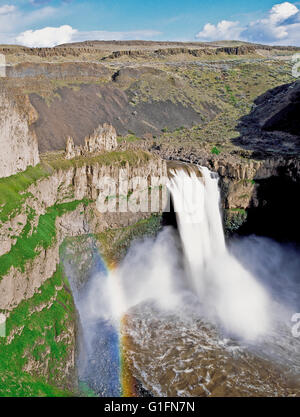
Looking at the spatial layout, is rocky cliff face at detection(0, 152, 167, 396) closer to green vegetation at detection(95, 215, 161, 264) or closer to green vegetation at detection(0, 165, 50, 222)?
green vegetation at detection(0, 165, 50, 222)

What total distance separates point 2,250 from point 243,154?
1579 inches

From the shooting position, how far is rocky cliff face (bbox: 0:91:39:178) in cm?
2325

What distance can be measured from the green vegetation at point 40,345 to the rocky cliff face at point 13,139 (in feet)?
25.5

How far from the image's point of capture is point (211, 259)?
39812mm

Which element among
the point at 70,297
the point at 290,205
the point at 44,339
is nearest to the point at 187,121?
the point at 290,205

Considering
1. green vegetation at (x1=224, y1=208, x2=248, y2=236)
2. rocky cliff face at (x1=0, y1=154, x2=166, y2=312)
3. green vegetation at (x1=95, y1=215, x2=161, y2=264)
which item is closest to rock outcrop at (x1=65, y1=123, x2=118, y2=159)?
rocky cliff face at (x1=0, y1=154, x2=166, y2=312)

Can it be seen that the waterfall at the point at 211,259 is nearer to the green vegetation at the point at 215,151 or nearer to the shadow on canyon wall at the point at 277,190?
the shadow on canyon wall at the point at 277,190

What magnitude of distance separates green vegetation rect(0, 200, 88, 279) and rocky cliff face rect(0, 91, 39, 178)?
364 centimetres

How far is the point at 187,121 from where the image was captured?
83.1 meters

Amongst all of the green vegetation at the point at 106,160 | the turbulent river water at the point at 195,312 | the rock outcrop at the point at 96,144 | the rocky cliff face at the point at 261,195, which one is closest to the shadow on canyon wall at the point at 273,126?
the rocky cliff face at the point at 261,195

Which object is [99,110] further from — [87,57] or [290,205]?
[87,57]

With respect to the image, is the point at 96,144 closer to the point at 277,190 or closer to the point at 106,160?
the point at 106,160

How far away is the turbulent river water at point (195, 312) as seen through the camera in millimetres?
24172

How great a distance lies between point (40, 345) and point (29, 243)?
5.62 metres
